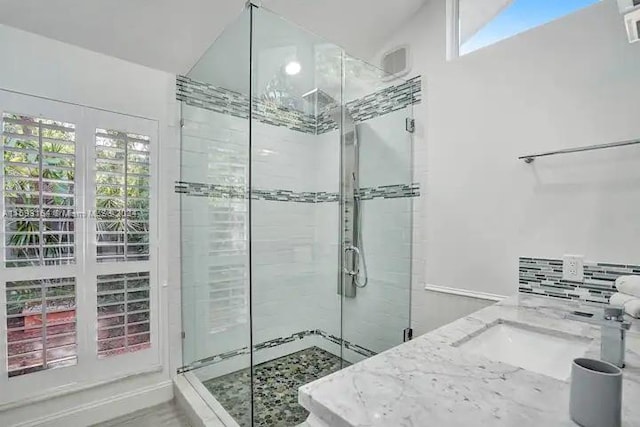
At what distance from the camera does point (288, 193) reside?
2699 millimetres

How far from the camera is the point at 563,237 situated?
166cm

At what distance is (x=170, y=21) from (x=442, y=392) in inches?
91.1

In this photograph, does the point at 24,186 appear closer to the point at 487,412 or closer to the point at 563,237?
the point at 487,412

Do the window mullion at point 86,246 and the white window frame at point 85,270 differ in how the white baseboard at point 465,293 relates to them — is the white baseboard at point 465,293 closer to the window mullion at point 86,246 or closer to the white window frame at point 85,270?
the white window frame at point 85,270

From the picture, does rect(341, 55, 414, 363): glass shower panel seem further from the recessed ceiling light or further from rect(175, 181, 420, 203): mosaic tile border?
the recessed ceiling light

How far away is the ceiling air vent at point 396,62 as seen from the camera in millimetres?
2414

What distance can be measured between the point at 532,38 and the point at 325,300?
2225 millimetres

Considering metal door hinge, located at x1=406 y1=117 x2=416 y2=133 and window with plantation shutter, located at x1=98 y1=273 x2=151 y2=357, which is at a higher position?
metal door hinge, located at x1=406 y1=117 x2=416 y2=133

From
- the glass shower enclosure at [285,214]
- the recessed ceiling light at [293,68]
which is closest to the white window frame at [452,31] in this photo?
the glass shower enclosure at [285,214]

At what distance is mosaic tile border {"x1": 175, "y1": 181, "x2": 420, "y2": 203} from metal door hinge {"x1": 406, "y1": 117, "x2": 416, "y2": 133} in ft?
1.28

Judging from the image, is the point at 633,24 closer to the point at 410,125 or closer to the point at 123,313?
the point at 410,125

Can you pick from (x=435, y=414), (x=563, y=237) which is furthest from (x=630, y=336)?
(x=435, y=414)

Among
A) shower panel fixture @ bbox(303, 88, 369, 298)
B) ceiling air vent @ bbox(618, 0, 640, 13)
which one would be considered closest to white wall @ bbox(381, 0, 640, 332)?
ceiling air vent @ bbox(618, 0, 640, 13)

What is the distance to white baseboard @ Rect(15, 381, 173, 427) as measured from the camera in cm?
187
